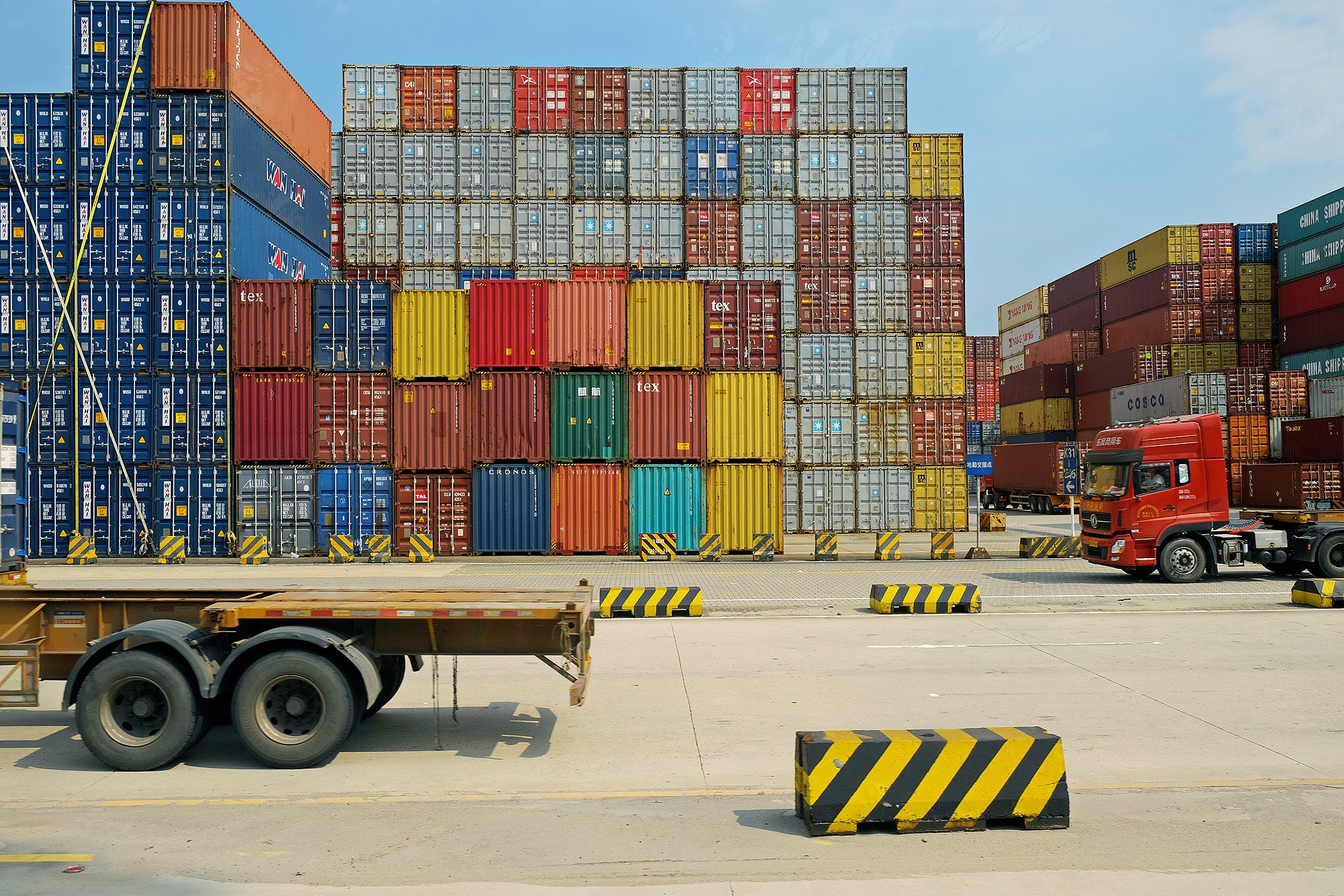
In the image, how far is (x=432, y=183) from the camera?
38750mm

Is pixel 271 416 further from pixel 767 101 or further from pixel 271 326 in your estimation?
pixel 767 101

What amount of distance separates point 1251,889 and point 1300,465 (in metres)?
46.3

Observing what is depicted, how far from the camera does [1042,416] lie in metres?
62.2

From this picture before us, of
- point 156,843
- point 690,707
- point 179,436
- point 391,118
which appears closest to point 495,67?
point 391,118

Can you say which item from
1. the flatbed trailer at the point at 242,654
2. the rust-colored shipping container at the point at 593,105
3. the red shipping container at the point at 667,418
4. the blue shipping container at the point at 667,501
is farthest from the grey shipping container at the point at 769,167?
the flatbed trailer at the point at 242,654

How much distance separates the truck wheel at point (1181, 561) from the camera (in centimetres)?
2194

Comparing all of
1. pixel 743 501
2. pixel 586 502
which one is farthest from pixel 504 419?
pixel 743 501

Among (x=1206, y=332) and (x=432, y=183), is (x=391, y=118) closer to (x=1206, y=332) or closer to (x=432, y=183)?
(x=432, y=183)

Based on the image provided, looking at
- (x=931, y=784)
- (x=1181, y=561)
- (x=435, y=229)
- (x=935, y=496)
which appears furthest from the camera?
(x=935, y=496)

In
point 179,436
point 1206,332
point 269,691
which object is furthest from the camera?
point 1206,332

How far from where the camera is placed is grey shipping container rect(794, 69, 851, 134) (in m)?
39.8

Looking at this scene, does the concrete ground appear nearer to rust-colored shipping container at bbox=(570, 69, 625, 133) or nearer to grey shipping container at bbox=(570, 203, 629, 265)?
grey shipping container at bbox=(570, 203, 629, 265)

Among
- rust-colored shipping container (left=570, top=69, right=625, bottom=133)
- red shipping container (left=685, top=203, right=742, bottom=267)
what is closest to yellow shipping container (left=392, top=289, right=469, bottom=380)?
red shipping container (left=685, top=203, right=742, bottom=267)

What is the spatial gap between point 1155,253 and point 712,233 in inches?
1290
